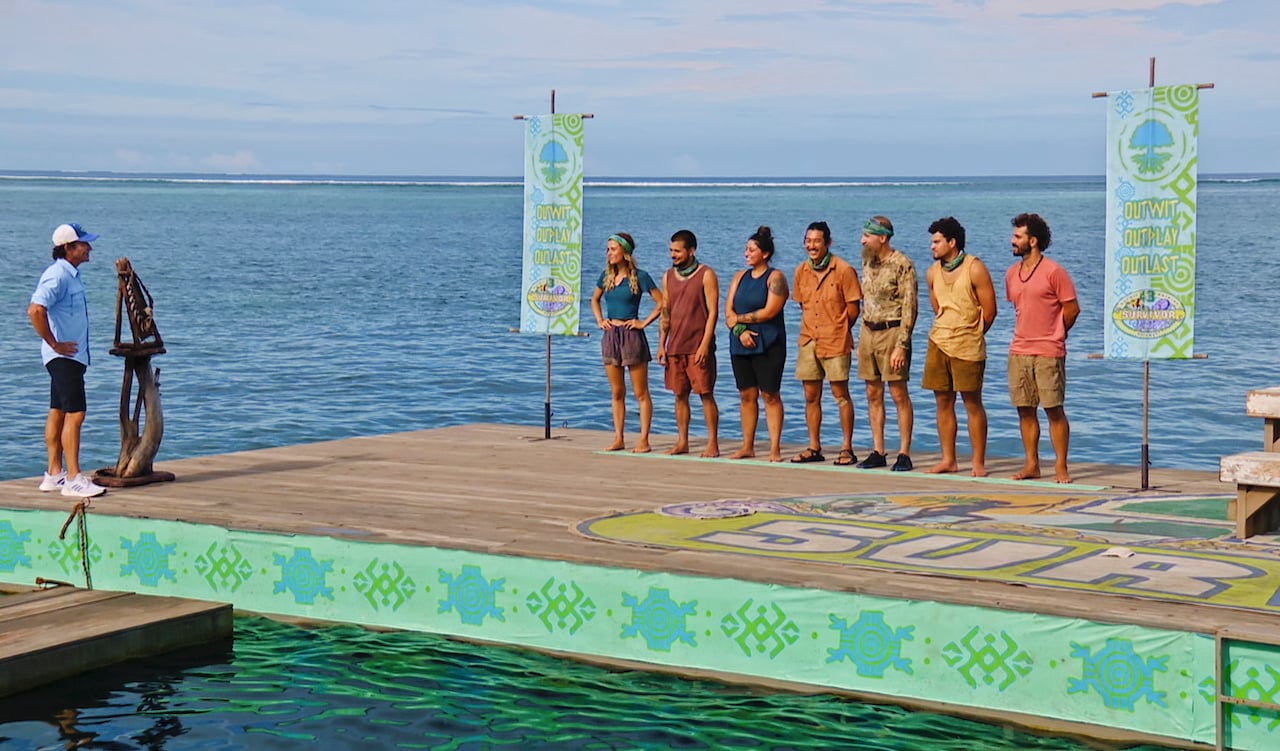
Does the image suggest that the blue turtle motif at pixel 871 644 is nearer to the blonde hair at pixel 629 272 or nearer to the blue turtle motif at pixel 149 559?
the blue turtle motif at pixel 149 559

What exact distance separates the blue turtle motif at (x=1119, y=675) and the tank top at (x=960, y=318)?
382 centimetres

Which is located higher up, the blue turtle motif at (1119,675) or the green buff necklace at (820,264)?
the green buff necklace at (820,264)

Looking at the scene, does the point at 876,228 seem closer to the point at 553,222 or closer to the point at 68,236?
the point at 553,222

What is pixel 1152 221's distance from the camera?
1003cm

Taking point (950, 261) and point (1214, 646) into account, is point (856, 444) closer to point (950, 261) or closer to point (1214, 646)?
point (950, 261)

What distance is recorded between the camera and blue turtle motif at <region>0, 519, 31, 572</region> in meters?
9.21

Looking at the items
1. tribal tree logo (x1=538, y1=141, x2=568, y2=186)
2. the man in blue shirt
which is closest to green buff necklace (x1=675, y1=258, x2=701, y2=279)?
tribal tree logo (x1=538, y1=141, x2=568, y2=186)

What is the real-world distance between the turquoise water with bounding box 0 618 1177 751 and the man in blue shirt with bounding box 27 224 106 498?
2071mm

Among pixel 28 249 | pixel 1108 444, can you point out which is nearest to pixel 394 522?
pixel 1108 444

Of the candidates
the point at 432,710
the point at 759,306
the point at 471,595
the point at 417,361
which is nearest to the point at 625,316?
the point at 759,306

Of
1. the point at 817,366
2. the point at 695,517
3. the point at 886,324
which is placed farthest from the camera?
the point at 817,366

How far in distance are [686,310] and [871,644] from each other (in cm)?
452

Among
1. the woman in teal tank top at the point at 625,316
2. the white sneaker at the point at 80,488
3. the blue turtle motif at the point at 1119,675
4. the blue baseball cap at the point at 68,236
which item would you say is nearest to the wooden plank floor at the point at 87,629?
the white sneaker at the point at 80,488

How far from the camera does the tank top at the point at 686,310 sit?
36.3 feet
